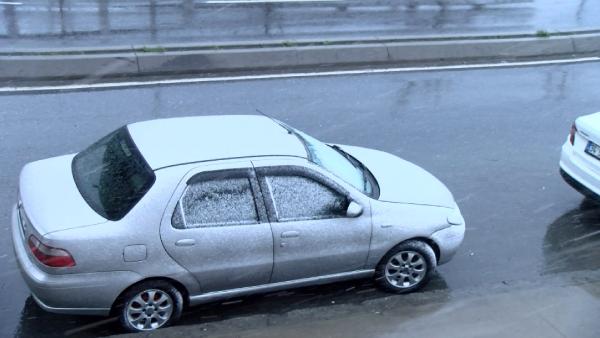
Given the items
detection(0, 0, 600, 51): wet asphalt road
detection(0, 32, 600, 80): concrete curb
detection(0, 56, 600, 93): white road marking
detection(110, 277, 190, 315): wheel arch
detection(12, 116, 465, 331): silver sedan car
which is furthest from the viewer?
detection(0, 0, 600, 51): wet asphalt road

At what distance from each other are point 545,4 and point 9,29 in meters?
13.2

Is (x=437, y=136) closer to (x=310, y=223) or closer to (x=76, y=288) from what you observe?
(x=310, y=223)

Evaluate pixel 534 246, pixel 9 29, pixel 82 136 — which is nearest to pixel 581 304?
pixel 534 246

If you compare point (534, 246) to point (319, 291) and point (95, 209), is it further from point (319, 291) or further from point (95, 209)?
point (95, 209)

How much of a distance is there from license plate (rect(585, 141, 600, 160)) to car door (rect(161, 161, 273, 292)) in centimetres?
396

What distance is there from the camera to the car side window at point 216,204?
548 cm

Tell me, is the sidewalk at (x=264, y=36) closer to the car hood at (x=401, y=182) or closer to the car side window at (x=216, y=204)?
the car hood at (x=401, y=182)

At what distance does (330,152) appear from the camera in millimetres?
6691

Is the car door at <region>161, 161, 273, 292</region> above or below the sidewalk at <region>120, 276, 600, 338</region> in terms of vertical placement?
above

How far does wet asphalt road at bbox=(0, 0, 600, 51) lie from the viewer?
13422 millimetres

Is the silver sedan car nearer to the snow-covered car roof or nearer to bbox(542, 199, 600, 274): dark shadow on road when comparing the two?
the snow-covered car roof

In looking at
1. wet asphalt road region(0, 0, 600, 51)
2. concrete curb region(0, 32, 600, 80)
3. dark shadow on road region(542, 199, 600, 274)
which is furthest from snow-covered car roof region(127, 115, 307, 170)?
wet asphalt road region(0, 0, 600, 51)

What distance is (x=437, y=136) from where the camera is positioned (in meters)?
9.98

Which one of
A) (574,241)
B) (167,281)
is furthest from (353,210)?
(574,241)
